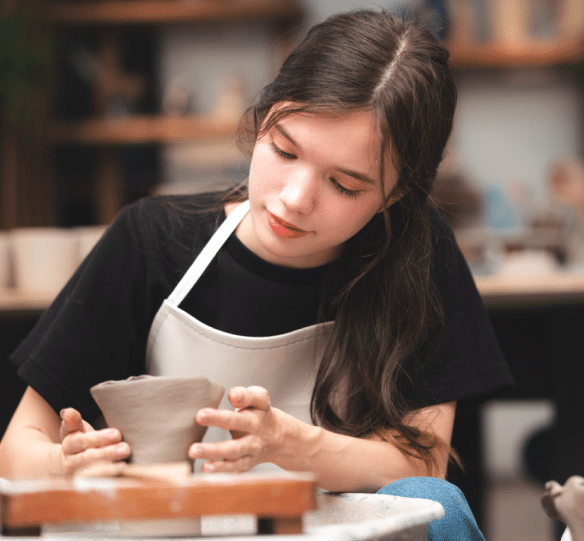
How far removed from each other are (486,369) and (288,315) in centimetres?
33

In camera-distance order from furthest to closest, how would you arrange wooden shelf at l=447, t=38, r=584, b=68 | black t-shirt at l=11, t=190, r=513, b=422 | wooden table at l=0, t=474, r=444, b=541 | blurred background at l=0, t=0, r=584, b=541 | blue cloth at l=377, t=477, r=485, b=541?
wooden shelf at l=447, t=38, r=584, b=68 → blurred background at l=0, t=0, r=584, b=541 → black t-shirt at l=11, t=190, r=513, b=422 → blue cloth at l=377, t=477, r=485, b=541 → wooden table at l=0, t=474, r=444, b=541

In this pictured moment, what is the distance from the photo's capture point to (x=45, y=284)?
1.58 meters

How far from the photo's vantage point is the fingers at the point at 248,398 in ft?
2.13

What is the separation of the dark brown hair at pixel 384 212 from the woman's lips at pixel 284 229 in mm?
125

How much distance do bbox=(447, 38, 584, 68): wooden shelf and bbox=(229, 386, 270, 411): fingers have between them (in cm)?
295

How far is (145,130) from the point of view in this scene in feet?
11.1

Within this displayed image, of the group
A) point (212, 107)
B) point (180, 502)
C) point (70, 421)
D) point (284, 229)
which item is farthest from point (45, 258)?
point (212, 107)

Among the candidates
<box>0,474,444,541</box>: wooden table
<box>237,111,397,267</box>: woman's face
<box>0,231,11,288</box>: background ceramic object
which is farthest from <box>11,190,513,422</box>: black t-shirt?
<box>0,231,11,288</box>: background ceramic object

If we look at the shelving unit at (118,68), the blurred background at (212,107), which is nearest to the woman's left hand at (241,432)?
the blurred background at (212,107)

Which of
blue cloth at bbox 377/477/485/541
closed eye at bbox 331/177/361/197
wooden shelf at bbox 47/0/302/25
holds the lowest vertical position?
blue cloth at bbox 377/477/485/541

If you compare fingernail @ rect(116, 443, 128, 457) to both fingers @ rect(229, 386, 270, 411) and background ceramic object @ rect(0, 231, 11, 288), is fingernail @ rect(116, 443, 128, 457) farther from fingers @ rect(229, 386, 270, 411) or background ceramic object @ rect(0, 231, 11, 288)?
background ceramic object @ rect(0, 231, 11, 288)

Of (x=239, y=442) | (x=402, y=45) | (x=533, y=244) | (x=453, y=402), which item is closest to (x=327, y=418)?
(x=453, y=402)

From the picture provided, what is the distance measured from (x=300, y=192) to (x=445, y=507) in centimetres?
41

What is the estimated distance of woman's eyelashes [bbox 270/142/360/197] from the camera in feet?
2.91
